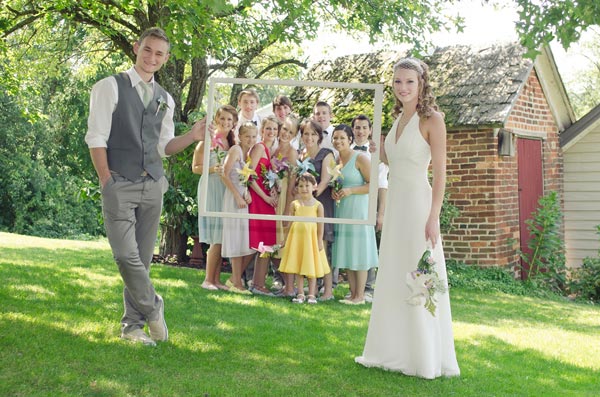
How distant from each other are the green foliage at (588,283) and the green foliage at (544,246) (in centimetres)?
24

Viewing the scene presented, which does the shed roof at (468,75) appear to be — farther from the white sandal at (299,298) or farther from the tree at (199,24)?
the white sandal at (299,298)

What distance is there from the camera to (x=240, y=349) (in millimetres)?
5059

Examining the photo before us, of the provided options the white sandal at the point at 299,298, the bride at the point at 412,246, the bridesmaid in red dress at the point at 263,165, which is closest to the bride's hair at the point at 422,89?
the bride at the point at 412,246

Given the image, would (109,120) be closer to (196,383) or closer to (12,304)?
(196,383)

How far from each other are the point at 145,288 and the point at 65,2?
6.65 metres

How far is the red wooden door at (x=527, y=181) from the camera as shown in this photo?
38.8 ft

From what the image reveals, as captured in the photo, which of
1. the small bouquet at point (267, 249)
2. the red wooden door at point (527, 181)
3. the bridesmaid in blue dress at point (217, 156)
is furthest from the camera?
the red wooden door at point (527, 181)

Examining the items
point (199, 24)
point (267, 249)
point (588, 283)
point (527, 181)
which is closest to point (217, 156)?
point (267, 249)

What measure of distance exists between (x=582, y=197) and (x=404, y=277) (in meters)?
9.95

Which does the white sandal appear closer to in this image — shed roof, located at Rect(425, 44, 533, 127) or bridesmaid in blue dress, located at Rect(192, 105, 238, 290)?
bridesmaid in blue dress, located at Rect(192, 105, 238, 290)

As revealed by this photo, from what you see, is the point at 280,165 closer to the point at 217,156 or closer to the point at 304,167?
the point at 304,167

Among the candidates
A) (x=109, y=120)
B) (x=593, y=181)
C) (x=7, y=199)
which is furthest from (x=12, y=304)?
(x=7, y=199)

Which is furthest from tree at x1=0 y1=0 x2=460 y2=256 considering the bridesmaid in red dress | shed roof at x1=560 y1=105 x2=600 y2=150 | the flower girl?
shed roof at x1=560 y1=105 x2=600 y2=150

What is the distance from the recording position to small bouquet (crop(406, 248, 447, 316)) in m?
4.46
